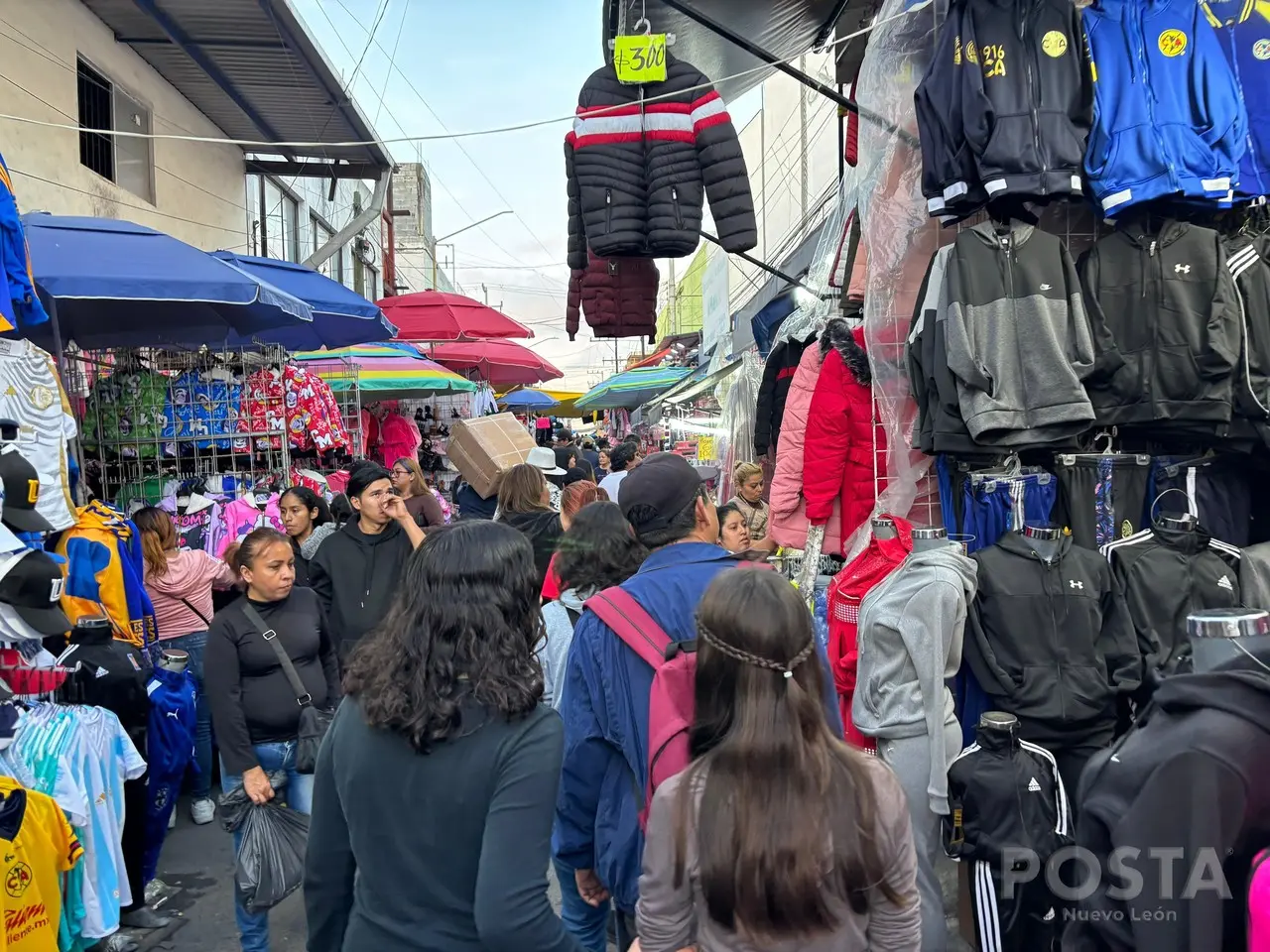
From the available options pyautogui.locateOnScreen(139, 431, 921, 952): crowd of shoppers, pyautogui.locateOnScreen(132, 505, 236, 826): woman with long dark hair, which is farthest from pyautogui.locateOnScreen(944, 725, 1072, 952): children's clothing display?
pyautogui.locateOnScreen(132, 505, 236, 826): woman with long dark hair

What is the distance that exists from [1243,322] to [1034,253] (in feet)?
2.73

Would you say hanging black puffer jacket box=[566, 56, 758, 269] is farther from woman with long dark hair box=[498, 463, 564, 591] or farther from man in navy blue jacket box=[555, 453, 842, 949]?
man in navy blue jacket box=[555, 453, 842, 949]

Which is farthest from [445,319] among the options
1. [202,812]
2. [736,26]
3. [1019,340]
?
[1019,340]

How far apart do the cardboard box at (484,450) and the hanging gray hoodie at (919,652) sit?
459cm

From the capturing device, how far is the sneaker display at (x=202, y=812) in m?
5.58

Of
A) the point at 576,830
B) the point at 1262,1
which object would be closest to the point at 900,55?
the point at 1262,1

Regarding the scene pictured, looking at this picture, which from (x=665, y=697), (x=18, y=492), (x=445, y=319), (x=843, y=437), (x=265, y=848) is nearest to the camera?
(x=665, y=697)

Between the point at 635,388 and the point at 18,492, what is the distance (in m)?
13.9

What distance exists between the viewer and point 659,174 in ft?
15.9

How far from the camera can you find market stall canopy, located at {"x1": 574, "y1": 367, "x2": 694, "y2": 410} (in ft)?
57.0

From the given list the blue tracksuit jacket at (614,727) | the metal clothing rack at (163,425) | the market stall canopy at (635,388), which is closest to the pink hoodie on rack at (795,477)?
the blue tracksuit jacket at (614,727)

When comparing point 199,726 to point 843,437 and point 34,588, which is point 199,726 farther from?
point 843,437

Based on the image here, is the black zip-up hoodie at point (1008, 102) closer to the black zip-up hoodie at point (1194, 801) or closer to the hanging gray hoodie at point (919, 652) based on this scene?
the hanging gray hoodie at point (919, 652)

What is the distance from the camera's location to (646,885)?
1.83 meters
